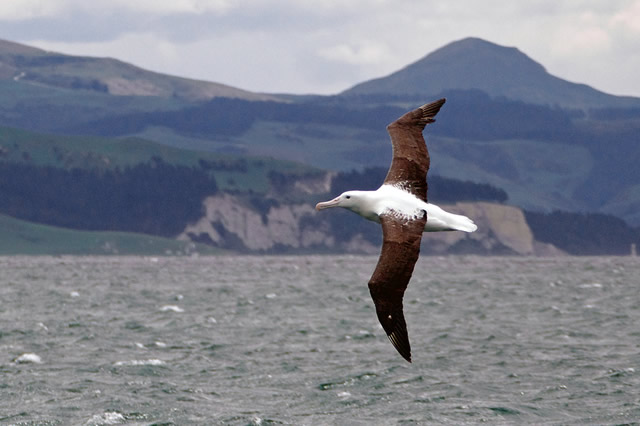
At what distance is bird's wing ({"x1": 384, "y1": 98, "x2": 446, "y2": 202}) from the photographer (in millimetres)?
21672

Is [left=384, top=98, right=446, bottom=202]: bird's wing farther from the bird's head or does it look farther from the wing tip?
the wing tip

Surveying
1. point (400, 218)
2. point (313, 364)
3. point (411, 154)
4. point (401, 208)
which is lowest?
point (313, 364)

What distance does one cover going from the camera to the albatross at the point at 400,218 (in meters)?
19.0

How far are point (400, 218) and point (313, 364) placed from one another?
1942 cm

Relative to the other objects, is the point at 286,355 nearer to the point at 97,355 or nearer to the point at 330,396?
the point at 97,355

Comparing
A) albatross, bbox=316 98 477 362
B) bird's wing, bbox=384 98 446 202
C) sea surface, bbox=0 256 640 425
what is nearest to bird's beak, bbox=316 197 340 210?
albatross, bbox=316 98 477 362

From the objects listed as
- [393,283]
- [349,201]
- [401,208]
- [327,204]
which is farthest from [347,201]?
[393,283]

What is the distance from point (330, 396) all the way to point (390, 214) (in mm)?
12842

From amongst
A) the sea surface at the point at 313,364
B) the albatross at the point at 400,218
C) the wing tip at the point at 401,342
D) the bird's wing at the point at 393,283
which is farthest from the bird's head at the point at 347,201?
the sea surface at the point at 313,364

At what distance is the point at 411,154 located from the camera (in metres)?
22.4

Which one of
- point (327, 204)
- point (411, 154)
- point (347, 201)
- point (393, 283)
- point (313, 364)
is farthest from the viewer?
point (313, 364)

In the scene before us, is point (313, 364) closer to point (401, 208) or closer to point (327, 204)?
point (327, 204)

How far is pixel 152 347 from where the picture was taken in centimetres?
4378

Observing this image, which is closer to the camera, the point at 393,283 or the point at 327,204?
the point at 393,283
